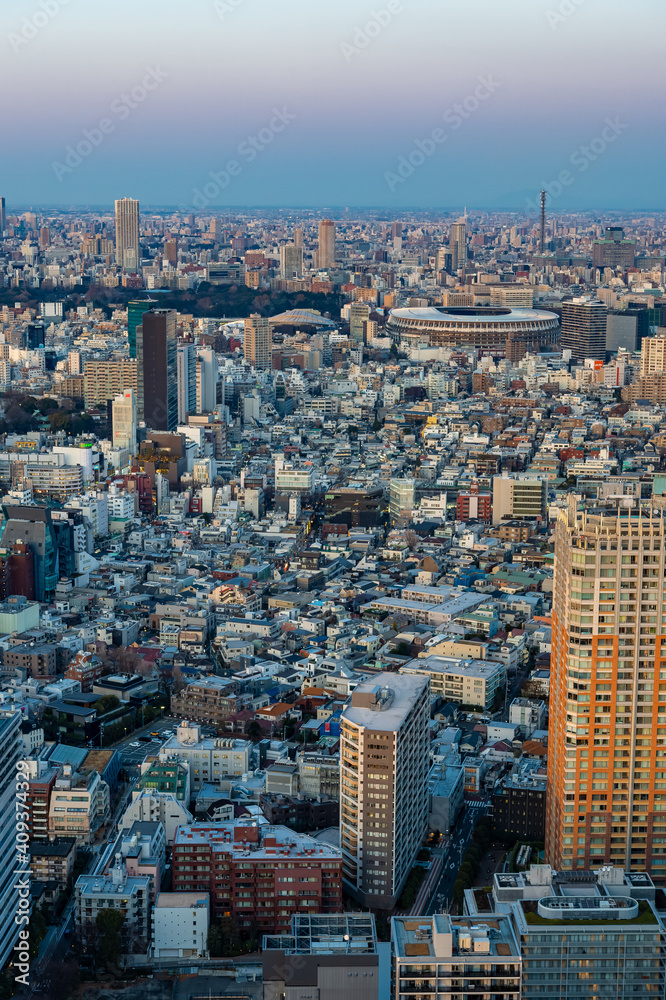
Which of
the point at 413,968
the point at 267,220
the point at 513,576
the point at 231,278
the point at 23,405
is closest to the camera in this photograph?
the point at 413,968

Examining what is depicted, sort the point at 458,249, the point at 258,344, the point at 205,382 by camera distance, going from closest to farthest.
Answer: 1. the point at 205,382
2. the point at 258,344
3. the point at 458,249

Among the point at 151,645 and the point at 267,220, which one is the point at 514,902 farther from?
the point at 267,220

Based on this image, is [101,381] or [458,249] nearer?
[101,381]

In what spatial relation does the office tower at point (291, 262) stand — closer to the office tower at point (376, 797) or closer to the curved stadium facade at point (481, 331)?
the curved stadium facade at point (481, 331)

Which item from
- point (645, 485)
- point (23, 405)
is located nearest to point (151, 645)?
point (645, 485)

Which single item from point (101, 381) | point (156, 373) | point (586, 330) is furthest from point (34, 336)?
point (586, 330)

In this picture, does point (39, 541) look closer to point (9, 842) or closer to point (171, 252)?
point (9, 842)

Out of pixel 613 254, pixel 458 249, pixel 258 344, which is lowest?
pixel 258 344

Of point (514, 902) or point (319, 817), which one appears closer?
point (514, 902)
